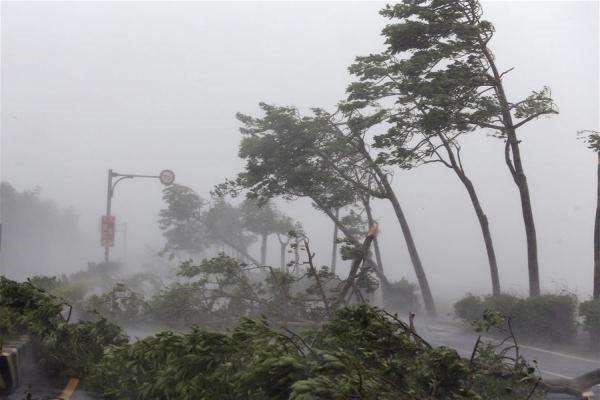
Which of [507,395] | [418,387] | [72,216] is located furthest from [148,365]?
[72,216]

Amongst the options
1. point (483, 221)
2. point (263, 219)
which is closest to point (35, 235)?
point (263, 219)

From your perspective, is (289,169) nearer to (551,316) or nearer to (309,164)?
(309,164)

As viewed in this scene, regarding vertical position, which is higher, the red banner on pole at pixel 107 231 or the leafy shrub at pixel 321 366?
the red banner on pole at pixel 107 231

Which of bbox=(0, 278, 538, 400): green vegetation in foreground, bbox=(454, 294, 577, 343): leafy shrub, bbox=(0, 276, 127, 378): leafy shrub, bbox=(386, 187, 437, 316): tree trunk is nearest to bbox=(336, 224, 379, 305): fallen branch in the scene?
bbox=(0, 278, 538, 400): green vegetation in foreground

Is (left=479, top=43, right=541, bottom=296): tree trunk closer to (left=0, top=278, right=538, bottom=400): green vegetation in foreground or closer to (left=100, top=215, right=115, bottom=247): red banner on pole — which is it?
(left=0, top=278, right=538, bottom=400): green vegetation in foreground

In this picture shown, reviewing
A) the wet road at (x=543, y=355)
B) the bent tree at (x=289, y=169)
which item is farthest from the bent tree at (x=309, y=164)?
the wet road at (x=543, y=355)

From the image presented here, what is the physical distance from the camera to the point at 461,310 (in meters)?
16.7

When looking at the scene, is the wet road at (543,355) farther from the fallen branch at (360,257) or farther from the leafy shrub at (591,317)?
the fallen branch at (360,257)

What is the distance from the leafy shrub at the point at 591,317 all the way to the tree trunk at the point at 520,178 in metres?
2.94

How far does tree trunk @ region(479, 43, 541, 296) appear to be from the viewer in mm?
17078

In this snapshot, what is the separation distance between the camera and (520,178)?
17797 millimetres

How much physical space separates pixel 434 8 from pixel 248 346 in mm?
13784

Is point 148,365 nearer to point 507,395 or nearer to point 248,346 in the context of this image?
point 248,346

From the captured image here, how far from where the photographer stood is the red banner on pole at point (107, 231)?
28.7m
